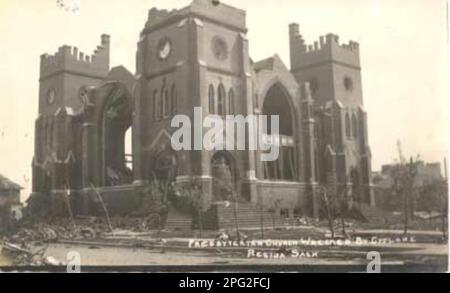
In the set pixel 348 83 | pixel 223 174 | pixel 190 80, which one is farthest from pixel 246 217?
pixel 348 83

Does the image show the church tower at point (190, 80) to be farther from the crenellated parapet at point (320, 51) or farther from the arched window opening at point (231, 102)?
the crenellated parapet at point (320, 51)

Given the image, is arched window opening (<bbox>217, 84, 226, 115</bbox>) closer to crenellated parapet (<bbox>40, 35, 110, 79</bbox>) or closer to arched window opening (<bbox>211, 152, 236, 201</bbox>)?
arched window opening (<bbox>211, 152, 236, 201</bbox>)

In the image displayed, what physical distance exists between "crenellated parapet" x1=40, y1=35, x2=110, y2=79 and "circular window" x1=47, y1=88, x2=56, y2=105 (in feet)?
2.78

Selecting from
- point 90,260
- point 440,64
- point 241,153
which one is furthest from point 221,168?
point 440,64

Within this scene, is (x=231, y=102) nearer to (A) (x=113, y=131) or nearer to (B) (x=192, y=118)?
(B) (x=192, y=118)

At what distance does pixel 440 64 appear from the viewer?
1709 centimetres

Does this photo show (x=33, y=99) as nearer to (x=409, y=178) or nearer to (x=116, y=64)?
(x=116, y=64)

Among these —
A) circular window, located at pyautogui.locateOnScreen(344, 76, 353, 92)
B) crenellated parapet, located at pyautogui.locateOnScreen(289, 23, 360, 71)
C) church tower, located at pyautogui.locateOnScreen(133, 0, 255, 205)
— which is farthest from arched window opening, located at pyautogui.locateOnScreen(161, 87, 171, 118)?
circular window, located at pyautogui.locateOnScreen(344, 76, 353, 92)

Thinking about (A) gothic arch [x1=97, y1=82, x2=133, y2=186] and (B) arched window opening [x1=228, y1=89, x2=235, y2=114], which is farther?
(A) gothic arch [x1=97, y1=82, x2=133, y2=186]

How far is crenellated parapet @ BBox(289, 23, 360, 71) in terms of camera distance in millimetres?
19469

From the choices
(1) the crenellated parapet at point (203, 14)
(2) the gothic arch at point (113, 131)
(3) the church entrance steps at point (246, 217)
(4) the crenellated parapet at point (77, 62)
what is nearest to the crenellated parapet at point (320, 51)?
(1) the crenellated parapet at point (203, 14)

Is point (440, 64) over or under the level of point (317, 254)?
over

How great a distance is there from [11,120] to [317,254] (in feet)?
35.1

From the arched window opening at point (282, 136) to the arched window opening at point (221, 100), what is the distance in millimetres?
1695
